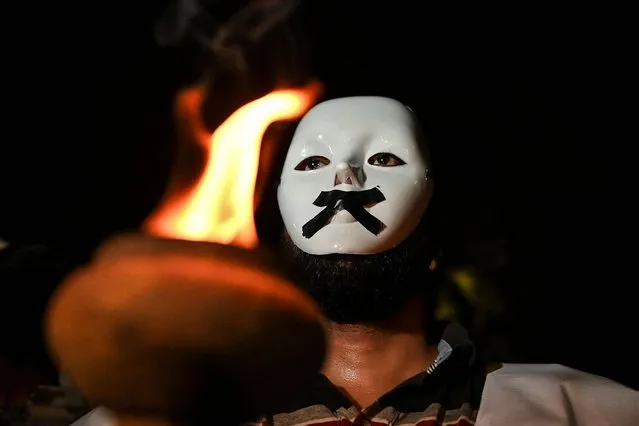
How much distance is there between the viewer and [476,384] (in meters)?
1.67

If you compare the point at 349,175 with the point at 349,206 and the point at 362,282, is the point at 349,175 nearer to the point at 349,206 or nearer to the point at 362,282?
the point at 349,206

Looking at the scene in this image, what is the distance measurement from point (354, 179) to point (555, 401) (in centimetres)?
66

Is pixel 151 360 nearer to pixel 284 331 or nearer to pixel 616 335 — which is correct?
pixel 284 331

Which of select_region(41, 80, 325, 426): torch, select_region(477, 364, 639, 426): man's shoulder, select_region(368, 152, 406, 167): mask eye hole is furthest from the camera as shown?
select_region(368, 152, 406, 167): mask eye hole

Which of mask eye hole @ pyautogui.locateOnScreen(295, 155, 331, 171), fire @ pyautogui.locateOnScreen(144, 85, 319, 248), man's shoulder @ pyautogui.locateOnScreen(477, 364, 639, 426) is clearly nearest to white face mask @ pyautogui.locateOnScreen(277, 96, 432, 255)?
mask eye hole @ pyautogui.locateOnScreen(295, 155, 331, 171)

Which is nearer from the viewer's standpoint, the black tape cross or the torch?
the torch

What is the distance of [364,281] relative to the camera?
5.75 ft

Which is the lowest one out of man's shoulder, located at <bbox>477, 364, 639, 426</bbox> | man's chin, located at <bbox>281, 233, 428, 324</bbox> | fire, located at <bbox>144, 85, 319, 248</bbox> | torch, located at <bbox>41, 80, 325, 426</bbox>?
man's shoulder, located at <bbox>477, 364, 639, 426</bbox>

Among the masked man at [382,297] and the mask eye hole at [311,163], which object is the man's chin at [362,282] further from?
the mask eye hole at [311,163]

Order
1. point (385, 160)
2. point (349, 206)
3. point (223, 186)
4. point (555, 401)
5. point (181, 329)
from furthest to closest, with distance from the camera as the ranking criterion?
point (385, 160), point (349, 206), point (555, 401), point (223, 186), point (181, 329)

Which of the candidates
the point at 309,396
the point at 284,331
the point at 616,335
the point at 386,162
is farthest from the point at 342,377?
the point at 616,335

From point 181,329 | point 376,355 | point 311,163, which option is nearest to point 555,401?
point 376,355

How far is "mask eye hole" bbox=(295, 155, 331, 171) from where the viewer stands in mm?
1869

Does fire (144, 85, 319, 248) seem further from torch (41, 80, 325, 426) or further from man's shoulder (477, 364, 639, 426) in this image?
man's shoulder (477, 364, 639, 426)
